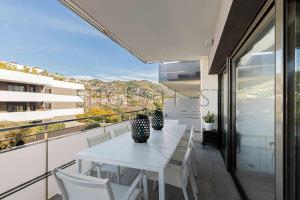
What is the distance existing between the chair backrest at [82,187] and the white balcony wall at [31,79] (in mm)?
19282

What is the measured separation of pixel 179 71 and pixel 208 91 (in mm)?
2346

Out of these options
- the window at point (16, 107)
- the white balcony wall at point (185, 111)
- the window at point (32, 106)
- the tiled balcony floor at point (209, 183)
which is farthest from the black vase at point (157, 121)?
the window at point (32, 106)

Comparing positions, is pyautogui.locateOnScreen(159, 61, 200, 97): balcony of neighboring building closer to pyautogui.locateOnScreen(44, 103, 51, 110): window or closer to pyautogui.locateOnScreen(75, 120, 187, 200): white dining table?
pyautogui.locateOnScreen(75, 120, 187, 200): white dining table

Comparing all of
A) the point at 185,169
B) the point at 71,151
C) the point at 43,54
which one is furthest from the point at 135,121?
the point at 43,54

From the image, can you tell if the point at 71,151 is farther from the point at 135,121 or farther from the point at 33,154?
the point at 135,121

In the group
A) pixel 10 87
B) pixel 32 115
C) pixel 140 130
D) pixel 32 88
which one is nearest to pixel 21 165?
pixel 140 130

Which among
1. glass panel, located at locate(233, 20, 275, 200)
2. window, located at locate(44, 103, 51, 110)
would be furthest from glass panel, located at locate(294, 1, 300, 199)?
window, located at locate(44, 103, 51, 110)

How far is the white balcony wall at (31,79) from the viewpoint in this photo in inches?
640

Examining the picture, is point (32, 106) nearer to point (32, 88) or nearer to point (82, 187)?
point (32, 88)

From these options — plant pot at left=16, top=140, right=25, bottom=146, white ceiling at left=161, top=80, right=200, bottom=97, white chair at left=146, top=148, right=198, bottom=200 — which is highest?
white ceiling at left=161, top=80, right=200, bottom=97

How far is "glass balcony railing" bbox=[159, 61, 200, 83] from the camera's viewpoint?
6617 mm

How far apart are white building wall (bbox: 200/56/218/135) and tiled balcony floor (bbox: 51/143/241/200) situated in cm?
156

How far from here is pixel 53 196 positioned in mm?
2152

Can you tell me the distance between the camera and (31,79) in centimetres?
1902
